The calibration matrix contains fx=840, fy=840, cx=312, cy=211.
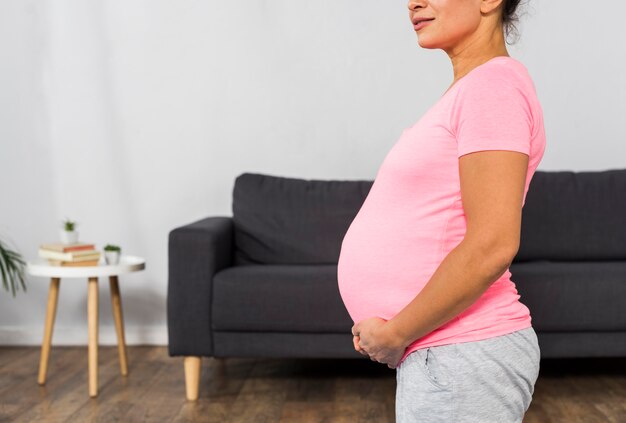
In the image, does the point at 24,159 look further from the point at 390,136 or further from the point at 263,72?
the point at 390,136

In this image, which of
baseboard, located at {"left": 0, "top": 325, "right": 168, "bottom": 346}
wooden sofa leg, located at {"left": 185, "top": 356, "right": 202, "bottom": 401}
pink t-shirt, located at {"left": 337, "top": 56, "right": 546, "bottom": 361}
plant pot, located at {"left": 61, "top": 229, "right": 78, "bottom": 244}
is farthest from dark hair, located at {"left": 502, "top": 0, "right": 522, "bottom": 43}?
baseboard, located at {"left": 0, "top": 325, "right": 168, "bottom": 346}

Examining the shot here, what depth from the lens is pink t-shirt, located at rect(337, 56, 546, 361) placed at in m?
0.84

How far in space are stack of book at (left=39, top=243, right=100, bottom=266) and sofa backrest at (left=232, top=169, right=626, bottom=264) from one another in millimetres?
621

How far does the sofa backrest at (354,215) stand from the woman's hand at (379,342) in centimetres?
248

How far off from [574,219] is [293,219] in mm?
1180

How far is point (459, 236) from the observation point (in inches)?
36.1

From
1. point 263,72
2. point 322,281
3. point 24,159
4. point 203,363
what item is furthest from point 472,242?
point 24,159

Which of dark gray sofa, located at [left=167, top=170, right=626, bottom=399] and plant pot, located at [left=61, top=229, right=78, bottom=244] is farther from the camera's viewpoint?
plant pot, located at [left=61, top=229, right=78, bottom=244]

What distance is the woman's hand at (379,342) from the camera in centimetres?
94

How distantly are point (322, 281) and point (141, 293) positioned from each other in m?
1.36

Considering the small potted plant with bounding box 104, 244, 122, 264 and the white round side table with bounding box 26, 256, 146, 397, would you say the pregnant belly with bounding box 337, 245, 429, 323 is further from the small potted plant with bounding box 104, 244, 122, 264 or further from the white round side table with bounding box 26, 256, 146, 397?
the small potted plant with bounding box 104, 244, 122, 264

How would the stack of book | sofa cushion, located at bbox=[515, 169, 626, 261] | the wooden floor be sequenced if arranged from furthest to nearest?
sofa cushion, located at bbox=[515, 169, 626, 261] < the stack of book < the wooden floor

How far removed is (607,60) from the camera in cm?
391

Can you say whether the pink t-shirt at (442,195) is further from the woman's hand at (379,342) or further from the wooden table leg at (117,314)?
the wooden table leg at (117,314)
